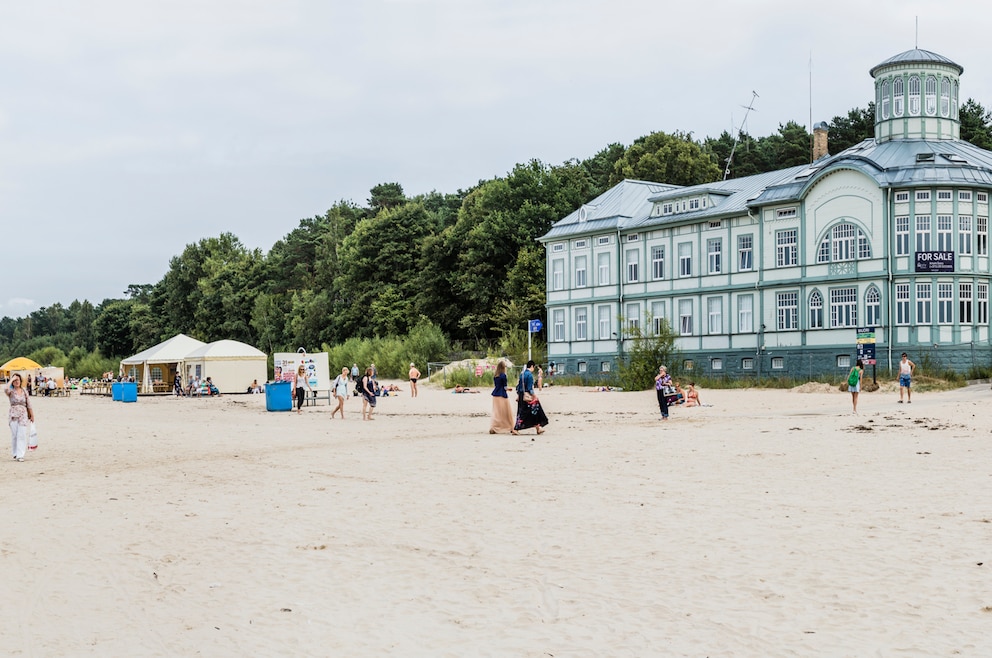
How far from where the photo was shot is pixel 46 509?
1311cm

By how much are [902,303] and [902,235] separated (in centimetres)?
288

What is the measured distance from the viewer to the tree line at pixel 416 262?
2704 inches

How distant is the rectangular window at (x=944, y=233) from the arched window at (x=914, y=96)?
6.61 meters

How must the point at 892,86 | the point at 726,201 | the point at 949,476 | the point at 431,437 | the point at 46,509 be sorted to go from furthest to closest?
the point at 726,201
the point at 892,86
the point at 431,437
the point at 949,476
the point at 46,509

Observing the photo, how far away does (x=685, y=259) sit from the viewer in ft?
176

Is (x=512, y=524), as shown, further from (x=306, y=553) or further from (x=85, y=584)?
(x=85, y=584)

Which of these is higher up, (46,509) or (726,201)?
(726,201)

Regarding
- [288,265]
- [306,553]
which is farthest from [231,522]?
[288,265]

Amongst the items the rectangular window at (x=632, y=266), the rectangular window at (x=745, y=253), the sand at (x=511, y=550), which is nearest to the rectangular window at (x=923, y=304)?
the rectangular window at (x=745, y=253)

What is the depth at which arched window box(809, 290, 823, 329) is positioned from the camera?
4700cm

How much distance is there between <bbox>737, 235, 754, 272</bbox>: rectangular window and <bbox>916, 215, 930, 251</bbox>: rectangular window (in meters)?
8.39

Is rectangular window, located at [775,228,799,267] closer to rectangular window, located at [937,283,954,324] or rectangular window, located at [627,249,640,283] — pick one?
rectangular window, located at [937,283,954,324]

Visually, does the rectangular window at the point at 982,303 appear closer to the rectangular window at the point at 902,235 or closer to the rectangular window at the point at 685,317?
the rectangular window at the point at 902,235

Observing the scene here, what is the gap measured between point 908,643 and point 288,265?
102 meters
